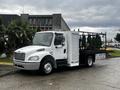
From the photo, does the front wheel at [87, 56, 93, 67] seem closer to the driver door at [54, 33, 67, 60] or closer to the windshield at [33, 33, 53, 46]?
the driver door at [54, 33, 67, 60]

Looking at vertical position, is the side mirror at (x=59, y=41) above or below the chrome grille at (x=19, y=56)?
above

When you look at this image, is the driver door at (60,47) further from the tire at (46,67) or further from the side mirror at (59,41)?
the tire at (46,67)

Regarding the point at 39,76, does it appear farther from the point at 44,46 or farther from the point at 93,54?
the point at 93,54

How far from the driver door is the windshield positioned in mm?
378

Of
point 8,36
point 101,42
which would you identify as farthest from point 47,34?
point 8,36

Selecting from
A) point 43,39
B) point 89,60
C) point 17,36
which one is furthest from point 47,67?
point 17,36

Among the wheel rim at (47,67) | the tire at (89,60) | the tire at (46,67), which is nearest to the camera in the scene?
the tire at (46,67)

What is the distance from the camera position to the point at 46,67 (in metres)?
12.8

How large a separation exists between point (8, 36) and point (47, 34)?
31.4ft

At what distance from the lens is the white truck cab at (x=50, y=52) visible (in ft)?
40.6

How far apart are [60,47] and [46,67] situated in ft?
5.52

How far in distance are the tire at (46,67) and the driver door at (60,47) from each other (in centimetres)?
77

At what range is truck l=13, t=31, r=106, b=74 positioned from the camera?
40.7ft

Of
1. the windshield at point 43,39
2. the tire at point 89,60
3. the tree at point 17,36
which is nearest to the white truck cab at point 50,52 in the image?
the windshield at point 43,39
